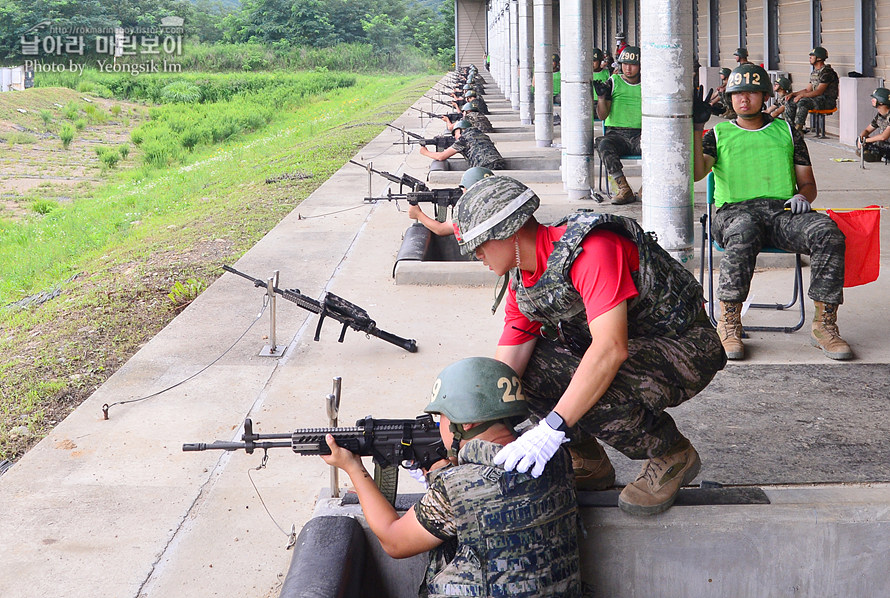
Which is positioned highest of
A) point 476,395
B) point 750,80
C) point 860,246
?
point 750,80

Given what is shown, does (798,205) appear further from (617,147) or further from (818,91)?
(818,91)

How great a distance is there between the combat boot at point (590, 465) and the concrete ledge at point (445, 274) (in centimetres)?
468

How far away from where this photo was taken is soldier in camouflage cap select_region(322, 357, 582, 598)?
9.89 feet

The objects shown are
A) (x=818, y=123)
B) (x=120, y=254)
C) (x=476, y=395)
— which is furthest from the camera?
(x=818, y=123)

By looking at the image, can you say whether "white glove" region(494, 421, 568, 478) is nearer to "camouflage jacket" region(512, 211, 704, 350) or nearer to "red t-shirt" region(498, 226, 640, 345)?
"red t-shirt" region(498, 226, 640, 345)

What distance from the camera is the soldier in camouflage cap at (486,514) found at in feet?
9.89

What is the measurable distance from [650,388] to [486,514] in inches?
38.2

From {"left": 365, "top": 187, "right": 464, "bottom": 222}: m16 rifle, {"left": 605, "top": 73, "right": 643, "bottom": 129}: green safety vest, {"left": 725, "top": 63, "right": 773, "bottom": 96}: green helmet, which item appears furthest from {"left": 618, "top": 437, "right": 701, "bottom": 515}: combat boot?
{"left": 605, "top": 73, "right": 643, "bottom": 129}: green safety vest

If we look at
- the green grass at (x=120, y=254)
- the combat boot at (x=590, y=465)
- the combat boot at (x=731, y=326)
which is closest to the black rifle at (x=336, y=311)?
the green grass at (x=120, y=254)

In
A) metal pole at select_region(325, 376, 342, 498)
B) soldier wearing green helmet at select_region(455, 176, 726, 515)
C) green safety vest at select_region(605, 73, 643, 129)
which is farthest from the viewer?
green safety vest at select_region(605, 73, 643, 129)

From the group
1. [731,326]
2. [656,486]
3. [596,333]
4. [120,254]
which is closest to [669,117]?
[731,326]

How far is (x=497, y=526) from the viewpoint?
3.01 meters

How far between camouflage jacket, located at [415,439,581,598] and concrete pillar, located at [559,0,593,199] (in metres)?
9.86

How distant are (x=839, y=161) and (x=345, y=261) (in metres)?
8.20
